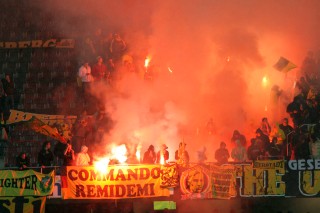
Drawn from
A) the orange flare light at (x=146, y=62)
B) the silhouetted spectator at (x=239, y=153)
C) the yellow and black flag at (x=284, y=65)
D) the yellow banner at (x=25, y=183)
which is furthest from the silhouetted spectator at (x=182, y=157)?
the yellow and black flag at (x=284, y=65)

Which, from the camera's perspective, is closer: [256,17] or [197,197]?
[197,197]

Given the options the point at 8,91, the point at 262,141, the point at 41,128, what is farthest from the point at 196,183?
the point at 8,91

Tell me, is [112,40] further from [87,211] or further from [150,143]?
[87,211]

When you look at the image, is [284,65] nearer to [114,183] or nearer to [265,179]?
[265,179]

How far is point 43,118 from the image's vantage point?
15938mm

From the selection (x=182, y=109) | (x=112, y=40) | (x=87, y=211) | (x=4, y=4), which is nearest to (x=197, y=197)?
(x=87, y=211)

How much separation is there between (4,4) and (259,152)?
8.49 meters

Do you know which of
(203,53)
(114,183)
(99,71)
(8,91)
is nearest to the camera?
(114,183)

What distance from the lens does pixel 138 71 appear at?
16.4m

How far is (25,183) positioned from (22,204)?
15.8 inches

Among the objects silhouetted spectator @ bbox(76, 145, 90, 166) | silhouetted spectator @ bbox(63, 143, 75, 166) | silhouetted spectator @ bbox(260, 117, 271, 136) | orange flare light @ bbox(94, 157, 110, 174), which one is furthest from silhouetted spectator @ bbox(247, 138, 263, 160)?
silhouetted spectator @ bbox(63, 143, 75, 166)

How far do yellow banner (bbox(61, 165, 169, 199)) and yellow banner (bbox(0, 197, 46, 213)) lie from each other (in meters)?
0.49

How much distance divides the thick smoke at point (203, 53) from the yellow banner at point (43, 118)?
1.02 m

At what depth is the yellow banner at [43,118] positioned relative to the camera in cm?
1562
